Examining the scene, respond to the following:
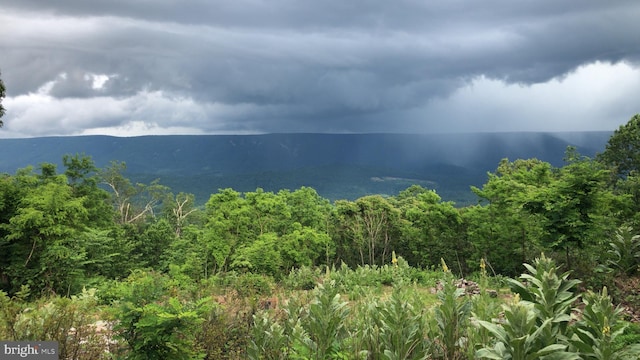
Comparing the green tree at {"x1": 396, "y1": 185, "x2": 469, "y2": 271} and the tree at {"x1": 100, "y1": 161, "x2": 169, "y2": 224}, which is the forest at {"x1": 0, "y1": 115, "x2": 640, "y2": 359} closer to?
the green tree at {"x1": 396, "y1": 185, "x2": 469, "y2": 271}

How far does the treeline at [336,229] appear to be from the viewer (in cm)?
1202

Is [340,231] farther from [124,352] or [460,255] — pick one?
[124,352]

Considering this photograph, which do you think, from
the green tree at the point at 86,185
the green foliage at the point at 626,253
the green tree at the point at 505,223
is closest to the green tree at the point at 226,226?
the green tree at the point at 86,185

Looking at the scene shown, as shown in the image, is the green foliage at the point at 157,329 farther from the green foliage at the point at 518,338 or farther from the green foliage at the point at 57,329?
the green foliage at the point at 518,338

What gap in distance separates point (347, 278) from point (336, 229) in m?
18.9

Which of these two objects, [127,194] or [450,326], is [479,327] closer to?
[450,326]

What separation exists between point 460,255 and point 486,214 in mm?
4419

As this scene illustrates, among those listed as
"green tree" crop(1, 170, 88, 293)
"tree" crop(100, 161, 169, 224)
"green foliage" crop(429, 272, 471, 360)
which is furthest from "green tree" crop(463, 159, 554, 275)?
"tree" crop(100, 161, 169, 224)

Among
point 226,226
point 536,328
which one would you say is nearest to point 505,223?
point 226,226

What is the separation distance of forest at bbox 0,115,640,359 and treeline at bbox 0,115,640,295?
0.26 feet

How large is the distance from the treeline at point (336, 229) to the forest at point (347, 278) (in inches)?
3.1

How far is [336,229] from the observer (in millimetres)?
32188

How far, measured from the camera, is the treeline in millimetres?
12016

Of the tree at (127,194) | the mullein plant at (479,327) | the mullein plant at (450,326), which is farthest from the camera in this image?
the tree at (127,194)
